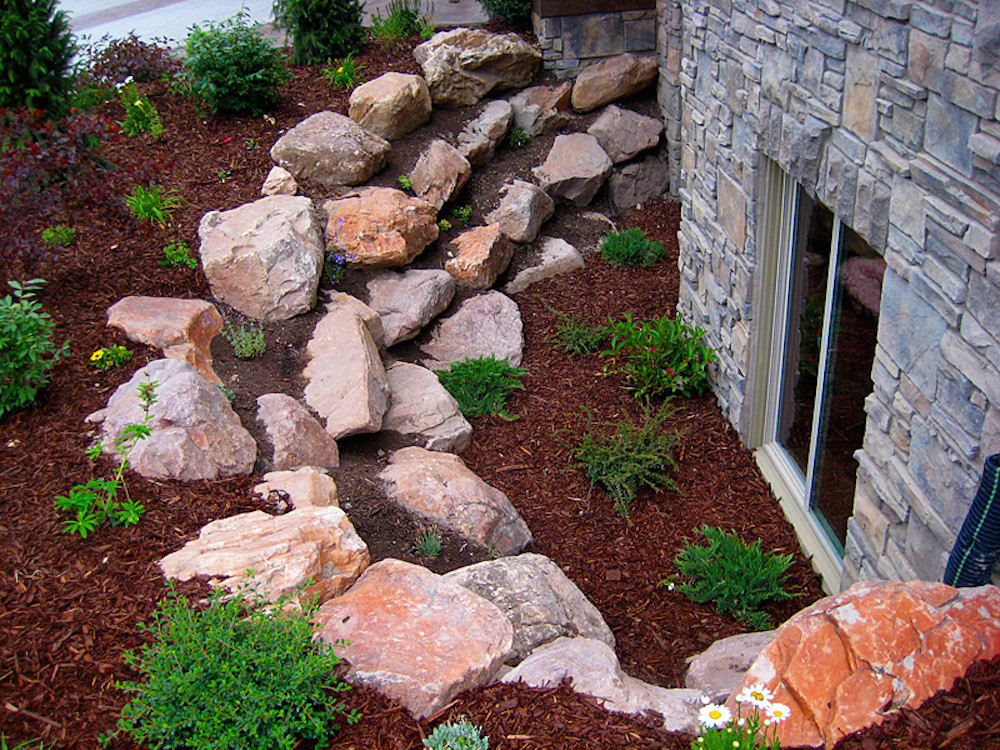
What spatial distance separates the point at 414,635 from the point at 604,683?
720mm

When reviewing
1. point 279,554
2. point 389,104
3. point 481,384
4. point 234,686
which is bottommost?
point 481,384

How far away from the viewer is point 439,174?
7504 millimetres

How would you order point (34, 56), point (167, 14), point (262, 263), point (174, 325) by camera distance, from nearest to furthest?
point (174, 325), point (262, 263), point (34, 56), point (167, 14)

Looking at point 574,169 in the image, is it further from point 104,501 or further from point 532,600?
point 104,501

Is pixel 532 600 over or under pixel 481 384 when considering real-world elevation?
over

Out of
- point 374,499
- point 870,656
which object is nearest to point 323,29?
point 374,499

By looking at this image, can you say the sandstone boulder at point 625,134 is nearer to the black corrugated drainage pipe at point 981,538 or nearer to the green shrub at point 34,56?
the green shrub at point 34,56

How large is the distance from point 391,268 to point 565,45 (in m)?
3.63

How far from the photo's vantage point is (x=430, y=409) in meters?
5.50

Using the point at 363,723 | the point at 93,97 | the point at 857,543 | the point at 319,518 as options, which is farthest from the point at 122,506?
the point at 93,97

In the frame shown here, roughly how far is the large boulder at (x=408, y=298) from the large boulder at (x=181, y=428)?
6.76ft

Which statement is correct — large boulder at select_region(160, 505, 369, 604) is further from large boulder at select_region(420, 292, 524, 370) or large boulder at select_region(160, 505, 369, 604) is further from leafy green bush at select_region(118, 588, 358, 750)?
large boulder at select_region(420, 292, 524, 370)

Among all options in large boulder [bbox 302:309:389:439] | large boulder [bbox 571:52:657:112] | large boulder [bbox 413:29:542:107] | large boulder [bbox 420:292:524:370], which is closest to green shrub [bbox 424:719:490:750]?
large boulder [bbox 302:309:389:439]

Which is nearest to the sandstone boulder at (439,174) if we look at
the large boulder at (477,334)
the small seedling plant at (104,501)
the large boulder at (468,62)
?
the large boulder at (468,62)
